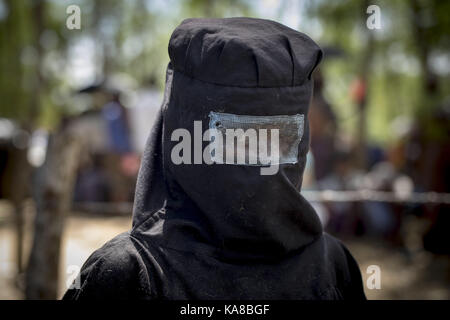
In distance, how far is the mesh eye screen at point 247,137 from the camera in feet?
5.02

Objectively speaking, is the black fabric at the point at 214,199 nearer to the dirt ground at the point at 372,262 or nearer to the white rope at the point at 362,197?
the white rope at the point at 362,197

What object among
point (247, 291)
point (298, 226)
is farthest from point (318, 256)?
point (247, 291)

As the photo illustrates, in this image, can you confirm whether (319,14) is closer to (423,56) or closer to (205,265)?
(423,56)

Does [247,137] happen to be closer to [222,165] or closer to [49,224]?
[222,165]

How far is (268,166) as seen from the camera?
1.55 m

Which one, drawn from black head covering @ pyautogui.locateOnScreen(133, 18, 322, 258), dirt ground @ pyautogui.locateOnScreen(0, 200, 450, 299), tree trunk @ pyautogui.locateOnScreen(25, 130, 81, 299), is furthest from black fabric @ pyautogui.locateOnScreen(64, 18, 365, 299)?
dirt ground @ pyautogui.locateOnScreen(0, 200, 450, 299)

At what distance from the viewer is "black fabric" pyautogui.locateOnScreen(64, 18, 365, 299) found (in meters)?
1.48

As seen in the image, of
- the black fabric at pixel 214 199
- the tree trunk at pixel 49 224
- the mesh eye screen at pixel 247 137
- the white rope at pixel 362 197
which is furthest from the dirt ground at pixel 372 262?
the mesh eye screen at pixel 247 137

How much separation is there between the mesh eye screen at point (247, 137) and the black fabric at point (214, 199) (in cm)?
2

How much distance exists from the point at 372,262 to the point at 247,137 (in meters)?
5.40

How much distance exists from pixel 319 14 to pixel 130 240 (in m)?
9.33

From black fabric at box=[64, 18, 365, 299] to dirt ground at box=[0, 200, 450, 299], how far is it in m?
3.52

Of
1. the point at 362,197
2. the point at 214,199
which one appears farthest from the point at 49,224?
the point at 362,197

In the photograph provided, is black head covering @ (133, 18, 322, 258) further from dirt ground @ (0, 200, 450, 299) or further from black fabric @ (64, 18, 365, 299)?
dirt ground @ (0, 200, 450, 299)
